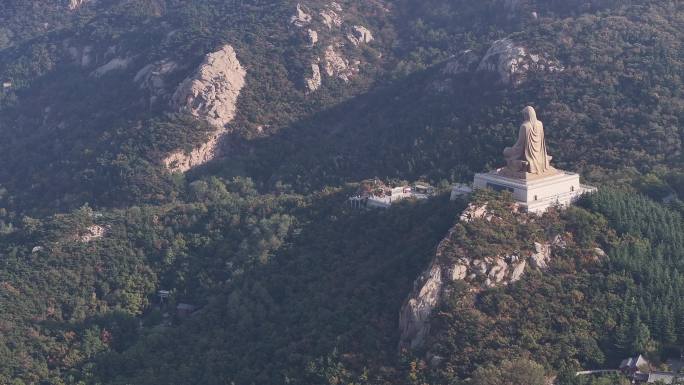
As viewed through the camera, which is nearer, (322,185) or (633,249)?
(633,249)

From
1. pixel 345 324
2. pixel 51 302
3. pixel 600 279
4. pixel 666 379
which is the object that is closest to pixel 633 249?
pixel 600 279

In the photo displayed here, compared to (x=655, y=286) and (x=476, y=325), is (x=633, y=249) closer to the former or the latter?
(x=655, y=286)

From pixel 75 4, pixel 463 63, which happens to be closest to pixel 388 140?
pixel 463 63

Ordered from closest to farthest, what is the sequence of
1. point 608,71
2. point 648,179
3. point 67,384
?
point 67,384 → point 648,179 → point 608,71

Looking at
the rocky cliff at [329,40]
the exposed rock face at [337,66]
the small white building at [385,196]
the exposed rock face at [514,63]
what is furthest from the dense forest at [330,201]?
the small white building at [385,196]

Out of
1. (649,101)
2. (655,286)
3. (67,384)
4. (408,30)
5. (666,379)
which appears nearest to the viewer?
(666,379)

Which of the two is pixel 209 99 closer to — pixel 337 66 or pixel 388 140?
pixel 337 66

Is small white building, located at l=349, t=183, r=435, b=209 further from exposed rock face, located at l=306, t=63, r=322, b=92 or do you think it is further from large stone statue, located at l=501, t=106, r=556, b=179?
exposed rock face, located at l=306, t=63, r=322, b=92
